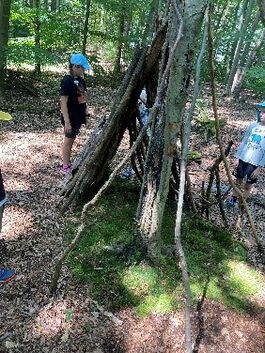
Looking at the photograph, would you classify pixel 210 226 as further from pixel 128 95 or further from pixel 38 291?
pixel 38 291

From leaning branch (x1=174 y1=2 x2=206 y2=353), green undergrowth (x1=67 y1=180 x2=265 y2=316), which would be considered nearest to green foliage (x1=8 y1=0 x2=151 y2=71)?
green undergrowth (x1=67 y1=180 x2=265 y2=316)

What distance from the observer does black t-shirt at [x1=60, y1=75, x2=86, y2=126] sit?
207 inches

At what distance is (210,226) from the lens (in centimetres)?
462

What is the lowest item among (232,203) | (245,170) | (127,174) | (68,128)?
(232,203)

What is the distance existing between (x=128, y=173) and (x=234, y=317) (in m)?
3.09

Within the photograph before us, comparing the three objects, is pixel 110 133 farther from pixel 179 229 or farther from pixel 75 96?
pixel 179 229

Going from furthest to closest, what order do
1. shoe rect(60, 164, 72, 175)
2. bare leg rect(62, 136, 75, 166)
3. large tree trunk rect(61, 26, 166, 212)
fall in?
1. shoe rect(60, 164, 72, 175)
2. bare leg rect(62, 136, 75, 166)
3. large tree trunk rect(61, 26, 166, 212)

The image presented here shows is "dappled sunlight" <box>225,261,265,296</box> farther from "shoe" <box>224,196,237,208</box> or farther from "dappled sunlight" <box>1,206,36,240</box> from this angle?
"dappled sunlight" <box>1,206,36,240</box>

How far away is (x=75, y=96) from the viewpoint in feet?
17.8

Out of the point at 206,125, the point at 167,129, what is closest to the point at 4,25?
the point at 206,125

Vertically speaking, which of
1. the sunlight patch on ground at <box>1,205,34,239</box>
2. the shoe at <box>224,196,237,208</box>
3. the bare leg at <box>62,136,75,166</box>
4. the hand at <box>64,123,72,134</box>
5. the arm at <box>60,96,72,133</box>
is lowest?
the shoe at <box>224,196,237,208</box>

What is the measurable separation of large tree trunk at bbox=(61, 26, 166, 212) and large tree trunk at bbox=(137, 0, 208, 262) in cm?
83

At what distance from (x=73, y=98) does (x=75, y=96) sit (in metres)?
0.04

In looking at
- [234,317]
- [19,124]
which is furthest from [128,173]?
[19,124]
